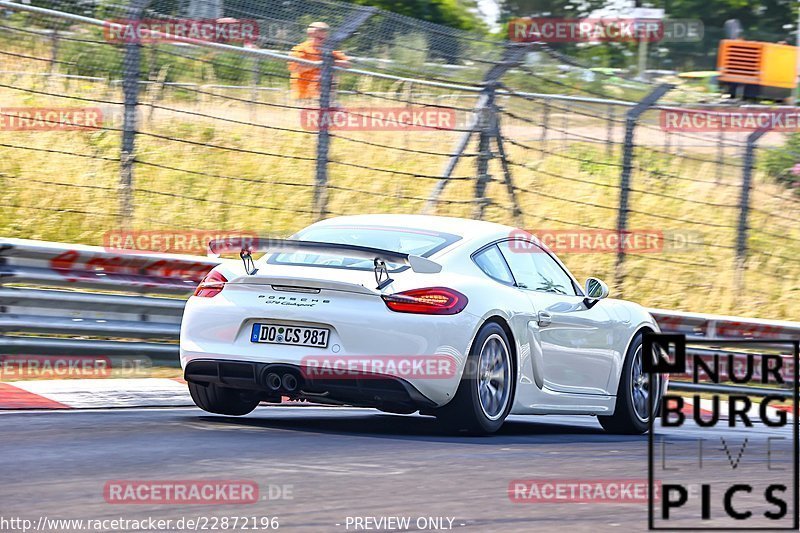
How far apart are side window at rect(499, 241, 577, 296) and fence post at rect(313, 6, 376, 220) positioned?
3.85 meters

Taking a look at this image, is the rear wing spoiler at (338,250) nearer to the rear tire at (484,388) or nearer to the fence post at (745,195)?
the rear tire at (484,388)

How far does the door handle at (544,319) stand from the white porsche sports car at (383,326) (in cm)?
1

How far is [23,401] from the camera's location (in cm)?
866

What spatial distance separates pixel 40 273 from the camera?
33.4 feet

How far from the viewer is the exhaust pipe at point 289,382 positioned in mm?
7457

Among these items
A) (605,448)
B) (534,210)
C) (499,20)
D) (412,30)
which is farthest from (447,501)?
(499,20)

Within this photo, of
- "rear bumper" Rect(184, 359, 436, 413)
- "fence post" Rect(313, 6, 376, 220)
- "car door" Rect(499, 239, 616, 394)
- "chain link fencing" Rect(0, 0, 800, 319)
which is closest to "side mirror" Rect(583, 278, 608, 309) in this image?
"car door" Rect(499, 239, 616, 394)

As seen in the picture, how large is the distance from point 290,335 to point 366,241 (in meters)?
0.89

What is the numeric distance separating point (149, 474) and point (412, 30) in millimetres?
7755
